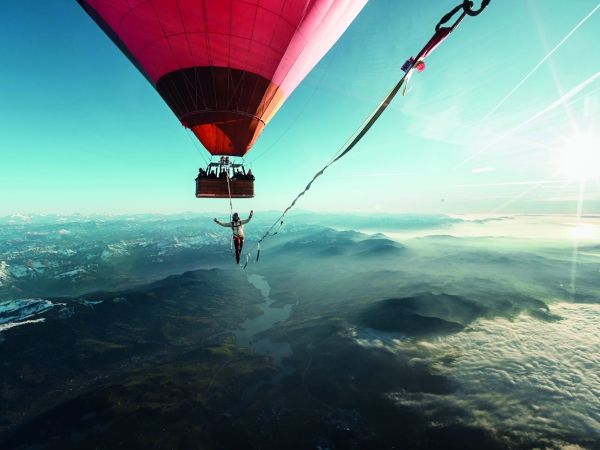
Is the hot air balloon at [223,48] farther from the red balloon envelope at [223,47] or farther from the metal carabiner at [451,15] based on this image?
the metal carabiner at [451,15]

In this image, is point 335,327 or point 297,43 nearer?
point 297,43

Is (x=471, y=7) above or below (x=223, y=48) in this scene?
below

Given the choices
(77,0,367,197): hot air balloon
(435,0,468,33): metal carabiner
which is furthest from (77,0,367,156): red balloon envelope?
(435,0,468,33): metal carabiner

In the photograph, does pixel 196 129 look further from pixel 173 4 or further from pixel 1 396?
pixel 1 396

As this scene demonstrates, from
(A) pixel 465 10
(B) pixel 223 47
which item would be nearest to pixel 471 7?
(A) pixel 465 10

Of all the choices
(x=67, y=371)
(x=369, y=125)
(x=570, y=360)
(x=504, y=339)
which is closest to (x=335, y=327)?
(x=504, y=339)

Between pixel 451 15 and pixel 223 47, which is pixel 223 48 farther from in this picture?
pixel 451 15
